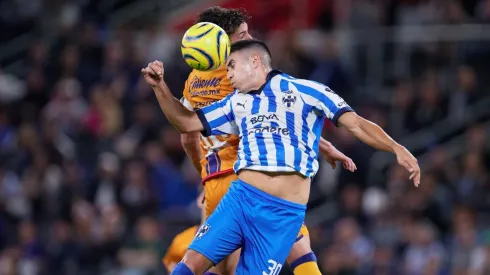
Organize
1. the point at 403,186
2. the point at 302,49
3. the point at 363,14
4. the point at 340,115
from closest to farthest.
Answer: the point at 340,115 → the point at 403,186 → the point at 302,49 → the point at 363,14

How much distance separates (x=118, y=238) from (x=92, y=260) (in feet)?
1.42

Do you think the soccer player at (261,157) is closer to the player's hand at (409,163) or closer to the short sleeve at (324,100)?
the short sleeve at (324,100)

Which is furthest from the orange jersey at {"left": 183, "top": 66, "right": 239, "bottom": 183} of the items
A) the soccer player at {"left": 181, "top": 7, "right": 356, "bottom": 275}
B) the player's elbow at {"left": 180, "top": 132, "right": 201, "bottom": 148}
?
the player's elbow at {"left": 180, "top": 132, "right": 201, "bottom": 148}

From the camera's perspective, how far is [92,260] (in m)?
14.5

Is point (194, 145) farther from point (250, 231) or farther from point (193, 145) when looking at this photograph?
point (250, 231)

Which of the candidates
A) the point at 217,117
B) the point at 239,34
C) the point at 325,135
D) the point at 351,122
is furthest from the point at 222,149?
the point at 325,135

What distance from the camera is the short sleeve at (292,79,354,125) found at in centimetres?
769

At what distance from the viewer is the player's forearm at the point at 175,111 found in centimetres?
778

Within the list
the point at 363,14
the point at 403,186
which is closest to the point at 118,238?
the point at 403,186

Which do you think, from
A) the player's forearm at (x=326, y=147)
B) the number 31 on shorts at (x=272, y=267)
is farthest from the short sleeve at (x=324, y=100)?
the number 31 on shorts at (x=272, y=267)

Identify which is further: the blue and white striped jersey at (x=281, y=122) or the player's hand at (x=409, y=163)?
the blue and white striped jersey at (x=281, y=122)

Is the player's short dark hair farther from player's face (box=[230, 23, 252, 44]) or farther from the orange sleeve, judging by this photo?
the orange sleeve

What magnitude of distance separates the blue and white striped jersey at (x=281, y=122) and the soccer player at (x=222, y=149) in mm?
482

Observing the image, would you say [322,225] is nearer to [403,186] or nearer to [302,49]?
[403,186]
